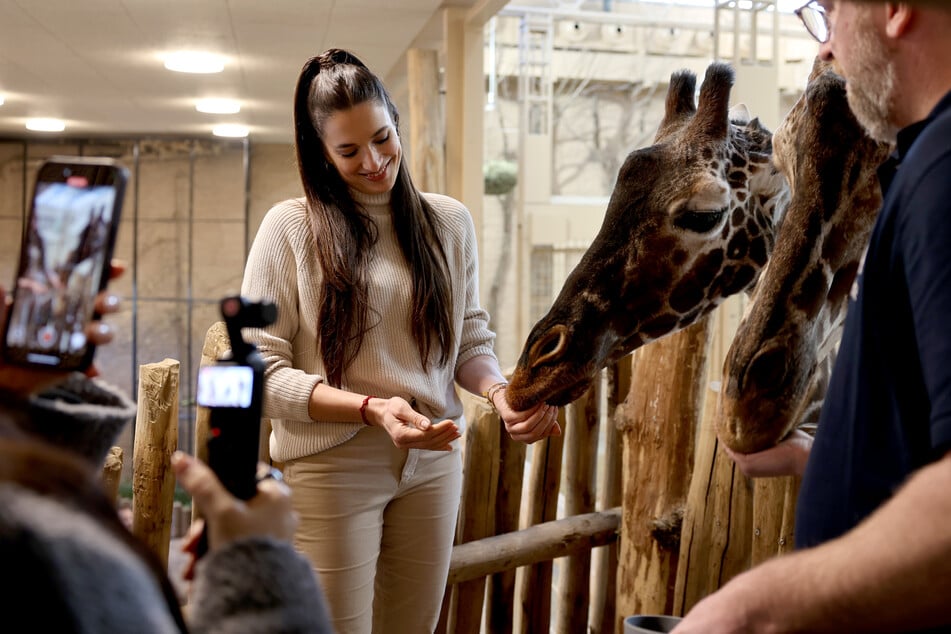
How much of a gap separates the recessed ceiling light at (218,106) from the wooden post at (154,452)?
4.36 metres

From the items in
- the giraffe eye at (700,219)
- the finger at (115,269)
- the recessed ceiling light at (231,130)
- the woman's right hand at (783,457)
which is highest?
the recessed ceiling light at (231,130)

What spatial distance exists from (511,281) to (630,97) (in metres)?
1.83

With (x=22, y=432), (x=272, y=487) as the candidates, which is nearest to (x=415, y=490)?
(x=272, y=487)

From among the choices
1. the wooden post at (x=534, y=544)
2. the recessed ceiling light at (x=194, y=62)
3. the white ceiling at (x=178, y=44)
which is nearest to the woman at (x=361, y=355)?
the wooden post at (x=534, y=544)

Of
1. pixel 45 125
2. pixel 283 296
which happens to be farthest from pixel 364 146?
pixel 45 125

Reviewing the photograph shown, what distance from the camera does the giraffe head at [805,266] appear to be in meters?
1.37

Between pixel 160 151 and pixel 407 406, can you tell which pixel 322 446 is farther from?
pixel 160 151

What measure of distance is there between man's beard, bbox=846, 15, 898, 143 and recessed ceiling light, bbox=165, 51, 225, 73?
13.9ft

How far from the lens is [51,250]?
711 mm

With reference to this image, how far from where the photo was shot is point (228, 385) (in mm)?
706

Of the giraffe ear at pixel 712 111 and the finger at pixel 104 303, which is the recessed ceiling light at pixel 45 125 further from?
the finger at pixel 104 303

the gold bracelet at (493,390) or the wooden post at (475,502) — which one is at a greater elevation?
the gold bracelet at (493,390)

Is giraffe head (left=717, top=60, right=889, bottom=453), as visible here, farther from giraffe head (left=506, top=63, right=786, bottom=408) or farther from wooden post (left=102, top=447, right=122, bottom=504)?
wooden post (left=102, top=447, right=122, bottom=504)

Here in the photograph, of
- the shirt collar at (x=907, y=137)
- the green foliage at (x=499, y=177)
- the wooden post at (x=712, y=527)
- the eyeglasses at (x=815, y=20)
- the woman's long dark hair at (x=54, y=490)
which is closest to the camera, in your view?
the woman's long dark hair at (x=54, y=490)
